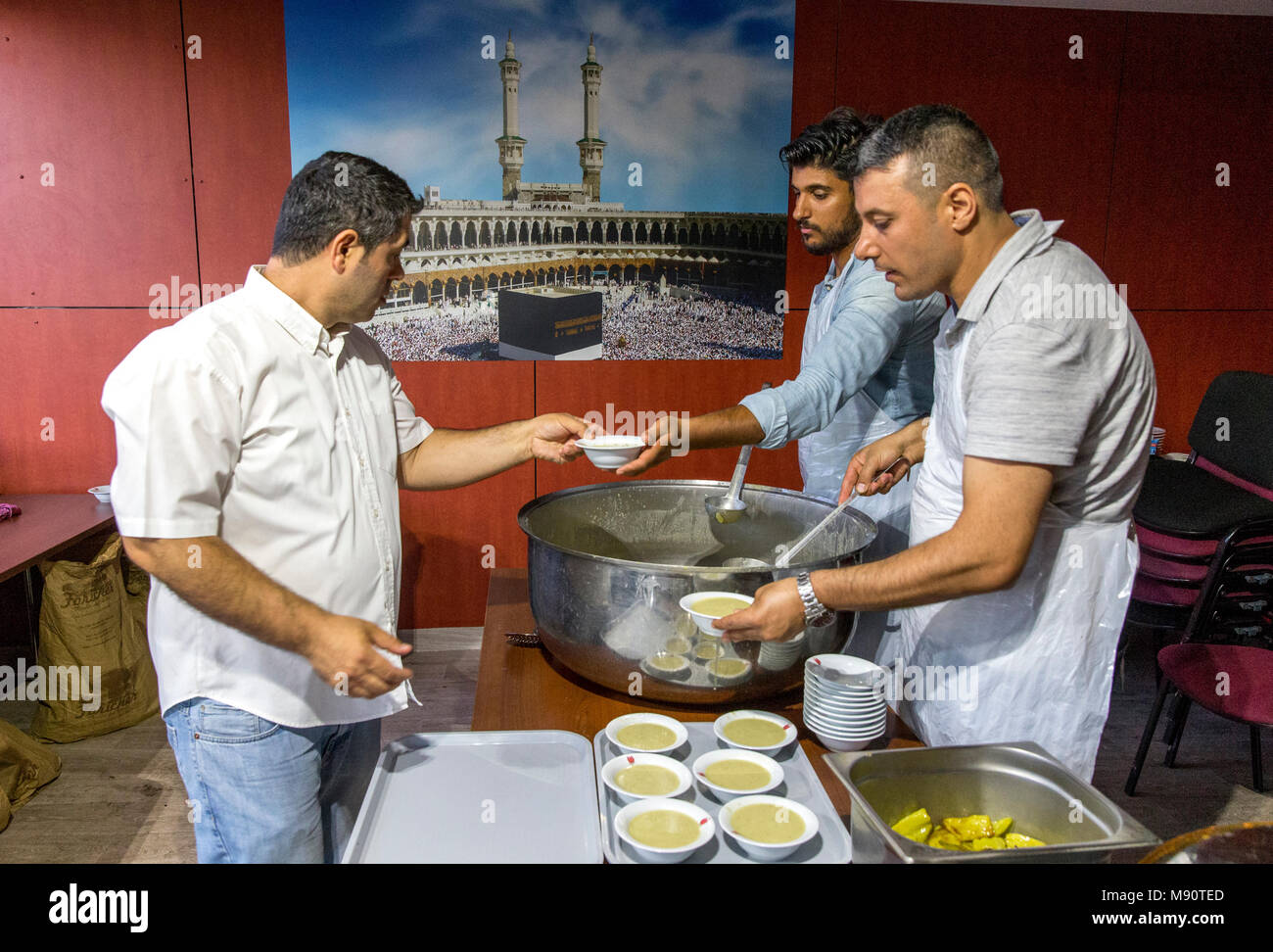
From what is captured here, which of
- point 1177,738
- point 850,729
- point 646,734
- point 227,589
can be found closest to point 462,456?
point 227,589

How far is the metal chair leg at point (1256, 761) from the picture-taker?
287 centimetres

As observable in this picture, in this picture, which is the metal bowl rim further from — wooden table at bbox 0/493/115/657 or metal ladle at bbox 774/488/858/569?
wooden table at bbox 0/493/115/657

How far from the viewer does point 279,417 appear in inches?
57.4

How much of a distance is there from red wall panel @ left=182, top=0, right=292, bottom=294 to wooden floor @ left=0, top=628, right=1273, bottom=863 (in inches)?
77.3

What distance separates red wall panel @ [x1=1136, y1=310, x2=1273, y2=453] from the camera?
427 centimetres

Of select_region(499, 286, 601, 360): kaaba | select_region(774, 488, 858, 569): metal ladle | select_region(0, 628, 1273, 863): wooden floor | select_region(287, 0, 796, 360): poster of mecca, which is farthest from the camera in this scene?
select_region(499, 286, 601, 360): kaaba

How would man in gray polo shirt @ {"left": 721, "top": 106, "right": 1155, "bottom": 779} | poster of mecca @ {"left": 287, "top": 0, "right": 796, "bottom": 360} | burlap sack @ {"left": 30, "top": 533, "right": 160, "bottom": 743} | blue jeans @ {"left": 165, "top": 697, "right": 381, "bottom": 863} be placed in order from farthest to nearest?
poster of mecca @ {"left": 287, "top": 0, "right": 796, "bottom": 360}
burlap sack @ {"left": 30, "top": 533, "right": 160, "bottom": 743}
blue jeans @ {"left": 165, "top": 697, "right": 381, "bottom": 863}
man in gray polo shirt @ {"left": 721, "top": 106, "right": 1155, "bottom": 779}

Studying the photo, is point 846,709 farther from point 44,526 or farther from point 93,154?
point 93,154

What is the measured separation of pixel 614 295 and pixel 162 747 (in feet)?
8.55

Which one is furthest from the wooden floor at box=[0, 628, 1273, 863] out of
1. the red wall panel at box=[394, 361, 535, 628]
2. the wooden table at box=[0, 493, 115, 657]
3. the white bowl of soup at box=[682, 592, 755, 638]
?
the white bowl of soup at box=[682, 592, 755, 638]

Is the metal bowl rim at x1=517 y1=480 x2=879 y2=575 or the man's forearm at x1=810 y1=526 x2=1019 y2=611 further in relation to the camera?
the metal bowl rim at x1=517 y1=480 x2=879 y2=575

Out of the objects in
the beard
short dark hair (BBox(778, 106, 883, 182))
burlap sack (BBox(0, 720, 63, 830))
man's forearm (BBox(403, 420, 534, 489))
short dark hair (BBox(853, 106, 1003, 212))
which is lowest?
burlap sack (BBox(0, 720, 63, 830))

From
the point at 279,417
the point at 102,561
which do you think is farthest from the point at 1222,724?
the point at 102,561
